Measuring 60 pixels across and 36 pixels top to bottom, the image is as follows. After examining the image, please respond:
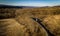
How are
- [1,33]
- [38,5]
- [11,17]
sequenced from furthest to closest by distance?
[38,5] → [11,17] → [1,33]

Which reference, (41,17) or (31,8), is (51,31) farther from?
(31,8)

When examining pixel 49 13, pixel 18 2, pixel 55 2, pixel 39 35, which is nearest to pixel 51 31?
pixel 39 35

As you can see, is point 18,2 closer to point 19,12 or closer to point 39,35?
point 19,12

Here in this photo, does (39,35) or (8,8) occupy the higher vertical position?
(8,8)

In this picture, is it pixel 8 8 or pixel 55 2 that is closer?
pixel 8 8

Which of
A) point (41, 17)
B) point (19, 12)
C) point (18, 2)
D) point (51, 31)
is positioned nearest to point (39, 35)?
point (51, 31)

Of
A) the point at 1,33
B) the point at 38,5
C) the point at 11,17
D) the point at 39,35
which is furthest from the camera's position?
the point at 38,5

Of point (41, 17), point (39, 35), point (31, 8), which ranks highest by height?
point (31, 8)
